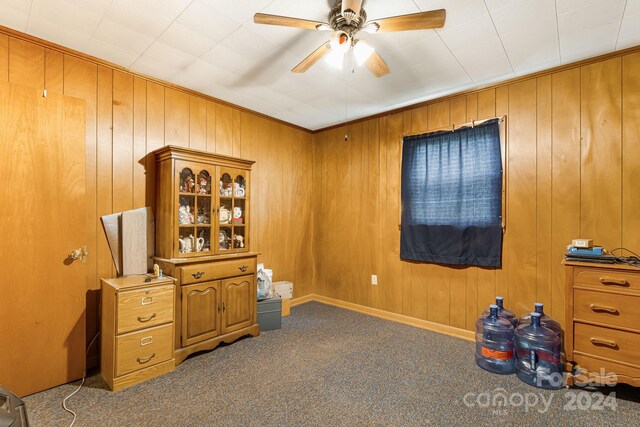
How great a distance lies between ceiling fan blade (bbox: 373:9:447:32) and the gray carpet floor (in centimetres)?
219

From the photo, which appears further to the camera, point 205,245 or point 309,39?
point 205,245

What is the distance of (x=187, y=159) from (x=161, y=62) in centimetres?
79

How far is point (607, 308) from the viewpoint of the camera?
2.00 meters

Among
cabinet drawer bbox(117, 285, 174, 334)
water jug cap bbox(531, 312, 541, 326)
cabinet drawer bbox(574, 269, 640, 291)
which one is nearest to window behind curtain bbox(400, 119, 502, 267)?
water jug cap bbox(531, 312, 541, 326)

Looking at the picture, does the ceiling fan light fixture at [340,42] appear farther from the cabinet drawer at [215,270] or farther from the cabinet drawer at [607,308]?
the cabinet drawer at [607,308]

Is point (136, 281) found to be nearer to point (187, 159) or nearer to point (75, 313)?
point (75, 313)

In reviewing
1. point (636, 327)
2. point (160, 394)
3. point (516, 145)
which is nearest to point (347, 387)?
point (160, 394)

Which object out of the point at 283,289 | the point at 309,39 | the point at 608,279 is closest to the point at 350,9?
the point at 309,39

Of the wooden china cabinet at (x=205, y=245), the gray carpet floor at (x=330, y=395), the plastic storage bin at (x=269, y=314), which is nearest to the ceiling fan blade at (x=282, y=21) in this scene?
the wooden china cabinet at (x=205, y=245)

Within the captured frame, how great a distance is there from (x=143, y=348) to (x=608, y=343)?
3.10 m

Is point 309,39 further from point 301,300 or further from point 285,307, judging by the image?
point 301,300

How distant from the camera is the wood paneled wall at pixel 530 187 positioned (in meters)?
2.35

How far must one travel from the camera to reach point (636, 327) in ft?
6.29

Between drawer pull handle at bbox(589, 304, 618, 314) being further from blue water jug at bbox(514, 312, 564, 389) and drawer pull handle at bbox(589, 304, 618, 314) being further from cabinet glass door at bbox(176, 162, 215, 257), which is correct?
cabinet glass door at bbox(176, 162, 215, 257)
